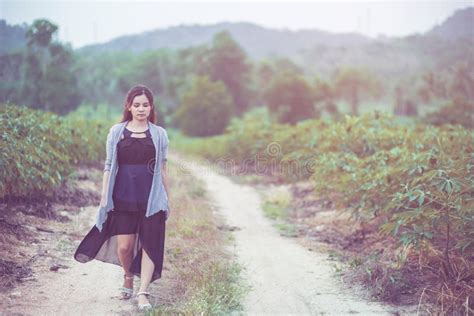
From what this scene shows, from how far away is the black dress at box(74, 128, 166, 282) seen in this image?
4.52 metres

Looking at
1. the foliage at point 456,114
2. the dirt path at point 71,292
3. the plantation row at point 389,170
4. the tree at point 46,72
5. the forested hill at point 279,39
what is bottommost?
the dirt path at point 71,292

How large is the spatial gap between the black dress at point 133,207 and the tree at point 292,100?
26552 millimetres

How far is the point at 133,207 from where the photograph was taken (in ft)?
14.8

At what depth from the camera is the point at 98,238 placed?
4578 mm

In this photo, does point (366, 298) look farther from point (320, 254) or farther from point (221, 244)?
point (221, 244)

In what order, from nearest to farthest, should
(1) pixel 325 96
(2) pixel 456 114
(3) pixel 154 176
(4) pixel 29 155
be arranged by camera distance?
(3) pixel 154 176 < (4) pixel 29 155 < (2) pixel 456 114 < (1) pixel 325 96

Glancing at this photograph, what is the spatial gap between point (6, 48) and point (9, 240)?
5.55 m

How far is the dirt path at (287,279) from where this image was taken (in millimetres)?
4680

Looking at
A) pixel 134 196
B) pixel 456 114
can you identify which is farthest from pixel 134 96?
pixel 456 114

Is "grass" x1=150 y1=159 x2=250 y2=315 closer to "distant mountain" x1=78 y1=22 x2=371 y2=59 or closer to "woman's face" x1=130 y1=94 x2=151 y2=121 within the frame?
"woman's face" x1=130 y1=94 x2=151 y2=121

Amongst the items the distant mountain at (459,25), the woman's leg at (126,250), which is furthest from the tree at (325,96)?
the woman's leg at (126,250)

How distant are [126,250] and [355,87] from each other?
3279 cm

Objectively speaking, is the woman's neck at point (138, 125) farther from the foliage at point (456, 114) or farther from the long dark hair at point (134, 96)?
the foliage at point (456, 114)

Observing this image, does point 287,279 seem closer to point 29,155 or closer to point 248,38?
point 29,155
